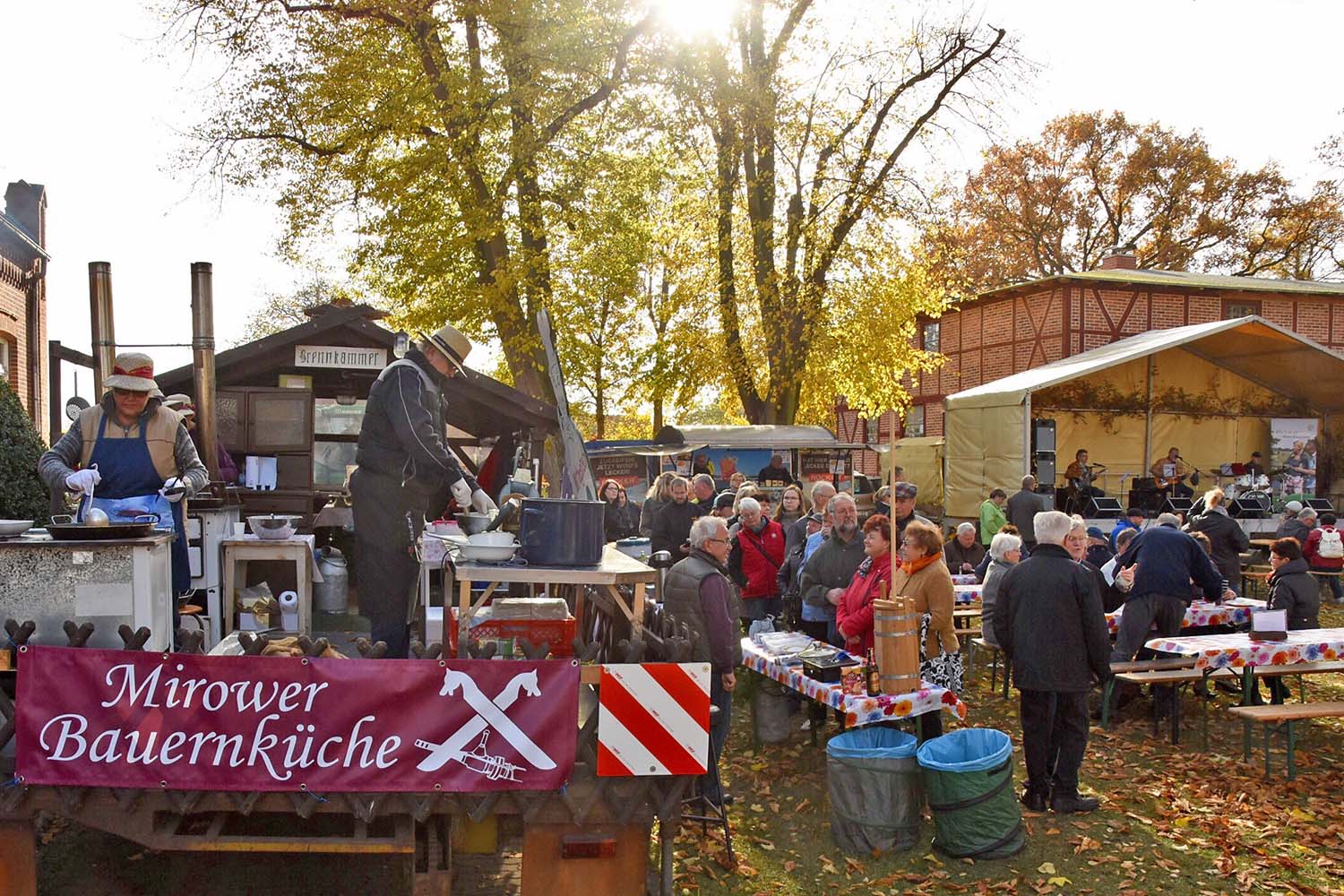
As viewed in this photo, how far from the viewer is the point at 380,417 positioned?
5262 mm

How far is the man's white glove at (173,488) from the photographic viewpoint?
5.71 meters

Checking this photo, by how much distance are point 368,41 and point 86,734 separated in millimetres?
15856

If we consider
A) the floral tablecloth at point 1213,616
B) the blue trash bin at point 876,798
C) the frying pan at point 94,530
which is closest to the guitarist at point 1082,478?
the floral tablecloth at point 1213,616

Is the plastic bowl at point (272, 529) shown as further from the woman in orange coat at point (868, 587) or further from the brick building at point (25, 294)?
the brick building at point (25, 294)

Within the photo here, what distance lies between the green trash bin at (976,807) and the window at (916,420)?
91.7ft

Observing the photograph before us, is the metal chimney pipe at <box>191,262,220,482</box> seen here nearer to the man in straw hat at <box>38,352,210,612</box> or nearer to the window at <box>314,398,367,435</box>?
the window at <box>314,398,367,435</box>

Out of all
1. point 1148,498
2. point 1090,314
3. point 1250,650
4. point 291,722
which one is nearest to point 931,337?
point 1090,314

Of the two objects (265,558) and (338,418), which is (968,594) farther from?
(338,418)

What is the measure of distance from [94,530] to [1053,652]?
4936mm

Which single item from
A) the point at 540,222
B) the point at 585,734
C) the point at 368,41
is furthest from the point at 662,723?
the point at 368,41

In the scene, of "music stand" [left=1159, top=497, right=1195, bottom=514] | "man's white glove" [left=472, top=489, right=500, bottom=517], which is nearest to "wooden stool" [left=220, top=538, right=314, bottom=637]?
"man's white glove" [left=472, top=489, right=500, bottom=517]

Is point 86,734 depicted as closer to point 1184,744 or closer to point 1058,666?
point 1058,666

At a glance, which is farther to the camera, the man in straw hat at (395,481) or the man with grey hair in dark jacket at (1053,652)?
the man with grey hair in dark jacket at (1053,652)

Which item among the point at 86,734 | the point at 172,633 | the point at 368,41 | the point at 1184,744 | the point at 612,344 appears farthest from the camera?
the point at 612,344
